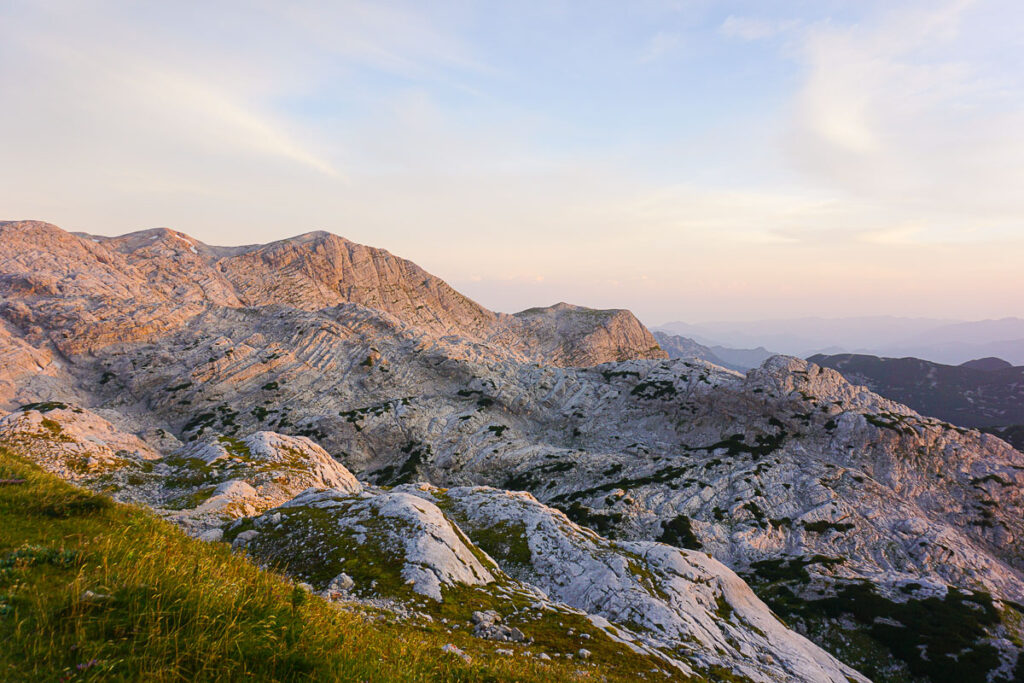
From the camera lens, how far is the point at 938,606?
32.8m

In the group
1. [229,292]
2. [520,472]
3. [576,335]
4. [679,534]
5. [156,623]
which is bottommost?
[679,534]

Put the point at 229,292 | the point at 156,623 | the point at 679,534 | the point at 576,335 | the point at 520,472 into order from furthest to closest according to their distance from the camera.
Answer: the point at 576,335
the point at 229,292
the point at 520,472
the point at 679,534
the point at 156,623

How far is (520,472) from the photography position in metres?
62.7

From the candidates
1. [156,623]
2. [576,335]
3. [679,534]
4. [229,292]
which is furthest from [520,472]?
[576,335]

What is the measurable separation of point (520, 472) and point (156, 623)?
60.2m

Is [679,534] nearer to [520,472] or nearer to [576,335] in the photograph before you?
[520,472]

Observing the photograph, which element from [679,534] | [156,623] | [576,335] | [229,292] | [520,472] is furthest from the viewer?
[576,335]

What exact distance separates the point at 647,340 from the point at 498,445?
11984cm

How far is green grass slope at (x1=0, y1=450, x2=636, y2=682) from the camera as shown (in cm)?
446

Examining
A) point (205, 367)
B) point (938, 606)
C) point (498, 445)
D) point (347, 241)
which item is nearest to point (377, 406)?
point (498, 445)

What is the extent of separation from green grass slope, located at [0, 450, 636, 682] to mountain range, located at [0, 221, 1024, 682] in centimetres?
749

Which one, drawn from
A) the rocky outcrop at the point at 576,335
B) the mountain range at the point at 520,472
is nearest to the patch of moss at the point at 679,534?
the mountain range at the point at 520,472

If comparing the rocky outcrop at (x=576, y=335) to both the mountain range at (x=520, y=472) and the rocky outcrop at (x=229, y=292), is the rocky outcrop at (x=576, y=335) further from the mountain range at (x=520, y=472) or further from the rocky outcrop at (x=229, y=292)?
the mountain range at (x=520, y=472)

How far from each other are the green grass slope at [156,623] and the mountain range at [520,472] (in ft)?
24.6
